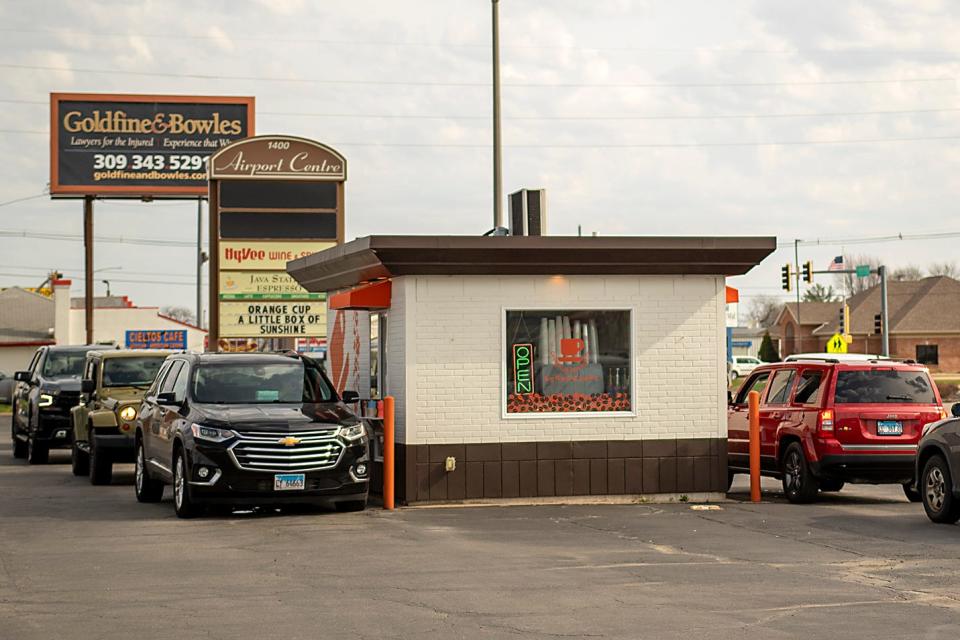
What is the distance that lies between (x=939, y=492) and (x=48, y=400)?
15.9m

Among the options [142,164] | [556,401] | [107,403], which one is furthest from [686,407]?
[142,164]

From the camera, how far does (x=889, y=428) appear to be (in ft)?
56.5

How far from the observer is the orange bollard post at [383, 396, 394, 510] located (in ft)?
54.1

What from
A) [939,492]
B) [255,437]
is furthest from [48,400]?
[939,492]

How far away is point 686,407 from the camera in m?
17.7

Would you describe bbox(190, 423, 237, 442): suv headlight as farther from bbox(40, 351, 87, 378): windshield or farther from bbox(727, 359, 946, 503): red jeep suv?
bbox(40, 351, 87, 378): windshield

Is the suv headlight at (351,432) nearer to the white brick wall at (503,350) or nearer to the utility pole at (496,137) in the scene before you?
the white brick wall at (503,350)

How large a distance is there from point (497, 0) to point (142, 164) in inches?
865

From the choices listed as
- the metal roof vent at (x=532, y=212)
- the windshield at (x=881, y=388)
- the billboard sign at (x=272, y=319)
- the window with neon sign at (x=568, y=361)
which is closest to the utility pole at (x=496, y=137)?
the metal roof vent at (x=532, y=212)

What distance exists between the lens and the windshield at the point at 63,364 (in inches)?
1030

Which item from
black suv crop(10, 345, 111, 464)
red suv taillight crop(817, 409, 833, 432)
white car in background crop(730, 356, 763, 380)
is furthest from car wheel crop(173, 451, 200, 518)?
white car in background crop(730, 356, 763, 380)

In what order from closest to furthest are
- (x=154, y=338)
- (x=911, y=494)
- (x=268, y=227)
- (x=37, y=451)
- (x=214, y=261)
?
(x=911, y=494)
(x=37, y=451)
(x=214, y=261)
(x=268, y=227)
(x=154, y=338)

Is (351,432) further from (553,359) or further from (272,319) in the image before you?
(272,319)

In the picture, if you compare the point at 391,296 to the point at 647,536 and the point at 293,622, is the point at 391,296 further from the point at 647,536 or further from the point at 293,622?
the point at 293,622
